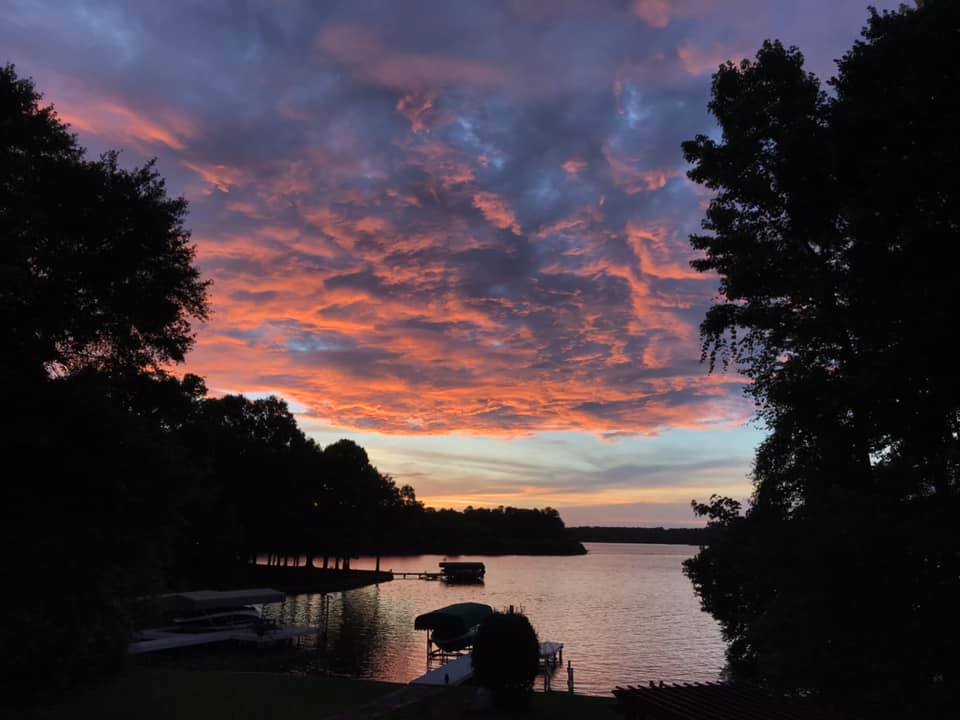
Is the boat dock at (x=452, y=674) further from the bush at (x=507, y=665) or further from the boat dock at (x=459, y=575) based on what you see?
the boat dock at (x=459, y=575)

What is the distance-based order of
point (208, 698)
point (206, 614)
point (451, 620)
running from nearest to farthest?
point (208, 698) → point (451, 620) → point (206, 614)

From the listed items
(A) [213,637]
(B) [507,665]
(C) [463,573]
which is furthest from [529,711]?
(C) [463,573]

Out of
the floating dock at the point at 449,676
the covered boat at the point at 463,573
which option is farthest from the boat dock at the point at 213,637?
the covered boat at the point at 463,573

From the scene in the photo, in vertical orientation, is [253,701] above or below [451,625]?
above

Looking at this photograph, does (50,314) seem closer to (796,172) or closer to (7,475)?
(7,475)

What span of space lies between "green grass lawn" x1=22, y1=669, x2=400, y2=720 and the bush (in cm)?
468

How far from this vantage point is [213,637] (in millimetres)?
49188

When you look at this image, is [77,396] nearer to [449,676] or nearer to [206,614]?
[449,676]

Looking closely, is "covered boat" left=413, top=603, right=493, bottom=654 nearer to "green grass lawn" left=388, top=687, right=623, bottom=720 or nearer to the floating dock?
the floating dock

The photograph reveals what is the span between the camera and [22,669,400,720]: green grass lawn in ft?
66.3

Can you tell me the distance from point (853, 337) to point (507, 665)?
14.3 meters

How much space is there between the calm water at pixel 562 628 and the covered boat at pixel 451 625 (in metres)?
2.14

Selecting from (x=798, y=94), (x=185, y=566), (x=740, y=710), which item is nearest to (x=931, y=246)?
(x=798, y=94)

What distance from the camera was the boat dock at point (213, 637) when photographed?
150ft
